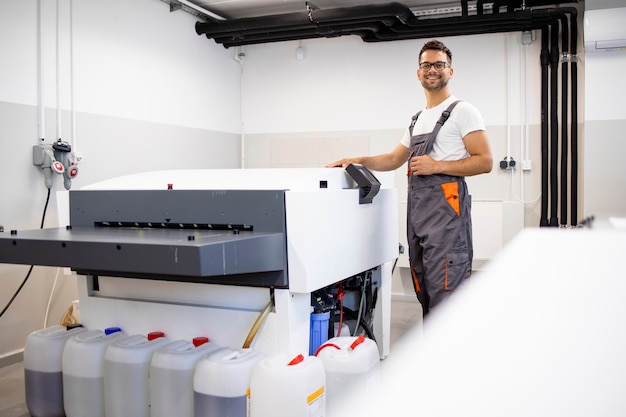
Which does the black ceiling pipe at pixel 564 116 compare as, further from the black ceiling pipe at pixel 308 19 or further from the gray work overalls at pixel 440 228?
the gray work overalls at pixel 440 228

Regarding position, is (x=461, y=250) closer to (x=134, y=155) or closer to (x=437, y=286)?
(x=437, y=286)

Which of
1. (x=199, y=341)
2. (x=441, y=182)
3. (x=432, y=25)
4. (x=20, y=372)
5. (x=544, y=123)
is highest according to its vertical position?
(x=432, y=25)

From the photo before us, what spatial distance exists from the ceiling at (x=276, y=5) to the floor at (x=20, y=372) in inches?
89.2

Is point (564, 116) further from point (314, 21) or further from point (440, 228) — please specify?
point (440, 228)

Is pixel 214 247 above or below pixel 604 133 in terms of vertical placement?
below

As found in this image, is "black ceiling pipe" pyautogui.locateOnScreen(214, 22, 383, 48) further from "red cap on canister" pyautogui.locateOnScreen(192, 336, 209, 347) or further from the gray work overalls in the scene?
"red cap on canister" pyautogui.locateOnScreen(192, 336, 209, 347)

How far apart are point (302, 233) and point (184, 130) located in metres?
2.79

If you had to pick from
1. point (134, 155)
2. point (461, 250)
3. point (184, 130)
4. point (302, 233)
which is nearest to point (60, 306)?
point (134, 155)

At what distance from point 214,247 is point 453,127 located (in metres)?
1.27

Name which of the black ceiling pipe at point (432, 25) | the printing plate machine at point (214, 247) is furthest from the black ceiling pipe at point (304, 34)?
the printing plate machine at point (214, 247)

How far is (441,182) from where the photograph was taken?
227 cm

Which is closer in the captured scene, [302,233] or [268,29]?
[302,233]

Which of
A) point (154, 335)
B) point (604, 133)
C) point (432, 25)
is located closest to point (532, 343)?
point (154, 335)

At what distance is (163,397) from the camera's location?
1.75 m
